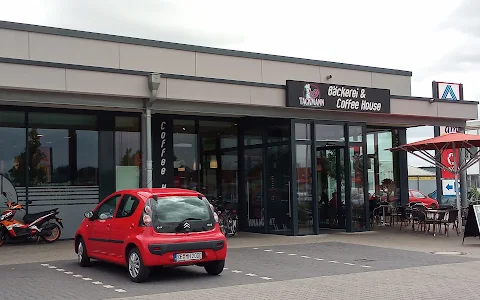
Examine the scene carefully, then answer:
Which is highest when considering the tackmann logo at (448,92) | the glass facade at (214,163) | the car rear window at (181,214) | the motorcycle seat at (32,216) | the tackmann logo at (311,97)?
the tackmann logo at (448,92)

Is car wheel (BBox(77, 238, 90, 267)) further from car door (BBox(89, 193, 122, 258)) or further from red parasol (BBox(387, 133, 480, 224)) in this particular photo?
red parasol (BBox(387, 133, 480, 224))

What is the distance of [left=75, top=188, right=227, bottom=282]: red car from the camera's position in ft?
30.6

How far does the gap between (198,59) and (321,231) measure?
6.41 m

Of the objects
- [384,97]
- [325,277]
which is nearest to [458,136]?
[384,97]

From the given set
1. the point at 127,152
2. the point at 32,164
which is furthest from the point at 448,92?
the point at 32,164

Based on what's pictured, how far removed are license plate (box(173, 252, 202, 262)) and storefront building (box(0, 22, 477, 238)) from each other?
5150 mm

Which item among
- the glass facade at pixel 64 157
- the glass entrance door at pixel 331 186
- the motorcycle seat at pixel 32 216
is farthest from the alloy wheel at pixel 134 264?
the glass entrance door at pixel 331 186

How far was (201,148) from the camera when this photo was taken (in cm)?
1894

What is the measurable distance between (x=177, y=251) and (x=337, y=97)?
921 cm

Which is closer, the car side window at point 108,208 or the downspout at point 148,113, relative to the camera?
the car side window at point 108,208

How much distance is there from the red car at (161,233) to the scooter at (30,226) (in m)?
5.45

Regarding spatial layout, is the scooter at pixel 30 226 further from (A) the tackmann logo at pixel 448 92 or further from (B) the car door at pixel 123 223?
(A) the tackmann logo at pixel 448 92

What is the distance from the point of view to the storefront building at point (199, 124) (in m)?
14.4

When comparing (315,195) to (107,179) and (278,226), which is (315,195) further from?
(107,179)
